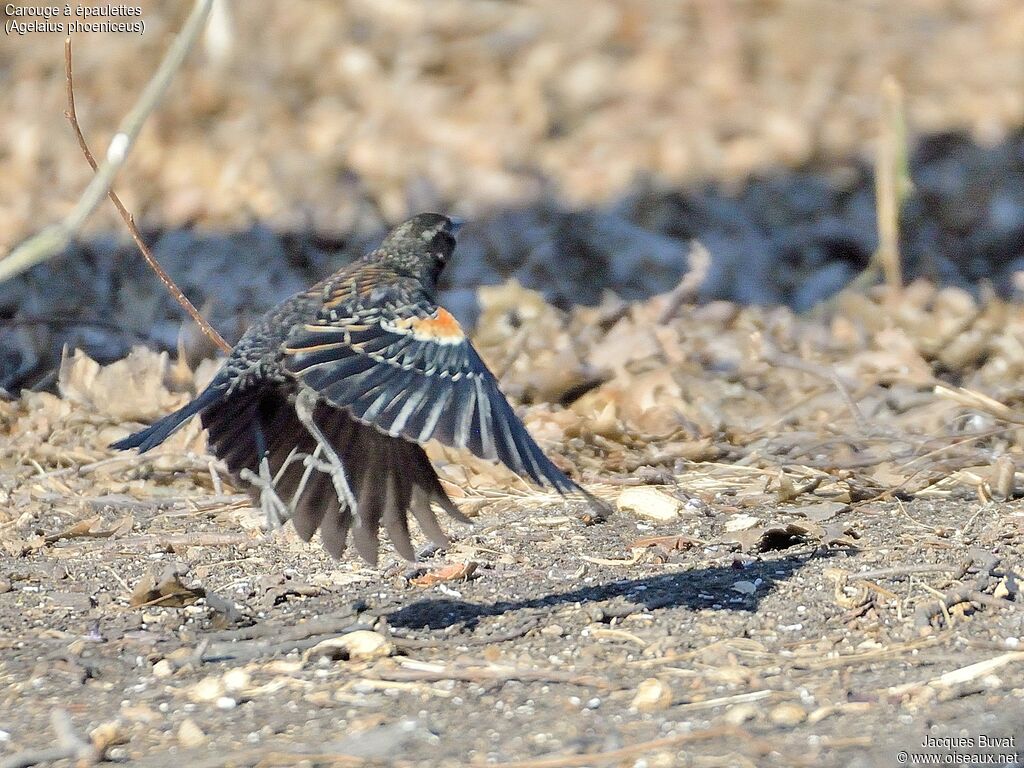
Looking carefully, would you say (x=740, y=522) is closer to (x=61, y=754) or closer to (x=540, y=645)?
(x=540, y=645)

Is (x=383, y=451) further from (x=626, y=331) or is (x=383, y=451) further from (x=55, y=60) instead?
(x=55, y=60)

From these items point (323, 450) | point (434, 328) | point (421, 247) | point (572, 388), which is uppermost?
point (421, 247)

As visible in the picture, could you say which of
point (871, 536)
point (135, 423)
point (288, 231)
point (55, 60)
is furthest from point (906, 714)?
point (55, 60)

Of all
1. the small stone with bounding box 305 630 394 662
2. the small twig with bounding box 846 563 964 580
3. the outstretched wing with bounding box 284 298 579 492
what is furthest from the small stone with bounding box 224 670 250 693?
the small twig with bounding box 846 563 964 580

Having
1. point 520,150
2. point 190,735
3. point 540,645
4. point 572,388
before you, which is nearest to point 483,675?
point 540,645

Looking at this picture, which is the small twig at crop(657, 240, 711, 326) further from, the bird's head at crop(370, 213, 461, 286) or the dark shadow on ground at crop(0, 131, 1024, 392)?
the bird's head at crop(370, 213, 461, 286)

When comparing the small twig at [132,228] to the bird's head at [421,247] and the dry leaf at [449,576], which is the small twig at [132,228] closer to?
the bird's head at [421,247]

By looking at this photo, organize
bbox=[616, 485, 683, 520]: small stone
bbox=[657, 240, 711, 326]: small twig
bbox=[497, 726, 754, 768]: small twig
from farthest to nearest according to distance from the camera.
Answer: bbox=[657, 240, 711, 326]: small twig → bbox=[616, 485, 683, 520]: small stone → bbox=[497, 726, 754, 768]: small twig
